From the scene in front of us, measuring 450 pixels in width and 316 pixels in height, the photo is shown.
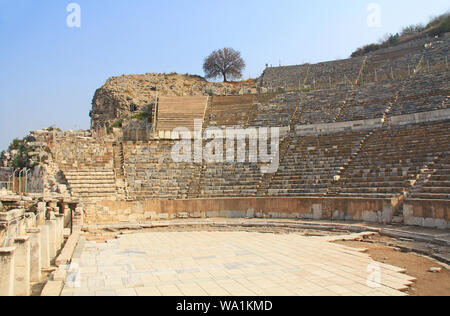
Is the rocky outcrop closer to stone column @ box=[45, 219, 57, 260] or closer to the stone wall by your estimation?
the stone wall

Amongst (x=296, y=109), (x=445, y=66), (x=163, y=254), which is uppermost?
(x=445, y=66)

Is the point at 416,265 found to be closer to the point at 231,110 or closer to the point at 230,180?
the point at 230,180

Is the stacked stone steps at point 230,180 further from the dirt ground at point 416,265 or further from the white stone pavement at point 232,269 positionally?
the dirt ground at point 416,265

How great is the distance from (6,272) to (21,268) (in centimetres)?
88

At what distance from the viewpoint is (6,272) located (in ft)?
19.7

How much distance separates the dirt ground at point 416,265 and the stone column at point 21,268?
6479mm

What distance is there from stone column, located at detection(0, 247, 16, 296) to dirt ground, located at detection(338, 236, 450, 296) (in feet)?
21.1

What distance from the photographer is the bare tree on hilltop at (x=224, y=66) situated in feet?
146

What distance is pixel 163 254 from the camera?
1109 centimetres

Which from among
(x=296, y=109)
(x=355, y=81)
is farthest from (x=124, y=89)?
(x=355, y=81)

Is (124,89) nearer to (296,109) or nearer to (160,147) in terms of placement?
(160,147)

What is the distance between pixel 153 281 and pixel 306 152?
1510cm

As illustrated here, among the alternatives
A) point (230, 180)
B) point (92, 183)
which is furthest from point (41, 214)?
point (230, 180)

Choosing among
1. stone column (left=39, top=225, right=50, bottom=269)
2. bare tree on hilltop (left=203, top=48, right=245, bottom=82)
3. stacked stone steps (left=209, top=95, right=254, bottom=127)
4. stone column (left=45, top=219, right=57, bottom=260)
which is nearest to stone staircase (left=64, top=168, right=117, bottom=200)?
stacked stone steps (left=209, top=95, right=254, bottom=127)
